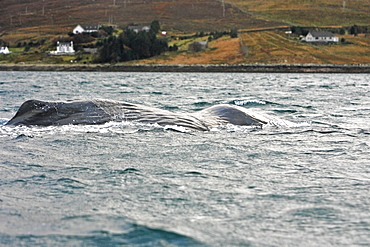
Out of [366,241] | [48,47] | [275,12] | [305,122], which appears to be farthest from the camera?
[275,12]

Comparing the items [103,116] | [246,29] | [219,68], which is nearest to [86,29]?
[246,29]

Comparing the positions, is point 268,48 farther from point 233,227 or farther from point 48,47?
point 233,227

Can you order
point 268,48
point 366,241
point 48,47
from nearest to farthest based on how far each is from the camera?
1. point 366,241
2. point 268,48
3. point 48,47

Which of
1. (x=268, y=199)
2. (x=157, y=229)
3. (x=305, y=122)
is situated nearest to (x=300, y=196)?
(x=268, y=199)

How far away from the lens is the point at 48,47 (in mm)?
144125

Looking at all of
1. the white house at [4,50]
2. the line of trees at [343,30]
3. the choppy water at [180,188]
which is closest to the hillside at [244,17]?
the line of trees at [343,30]

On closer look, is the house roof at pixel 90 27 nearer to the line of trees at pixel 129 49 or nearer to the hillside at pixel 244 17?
the hillside at pixel 244 17

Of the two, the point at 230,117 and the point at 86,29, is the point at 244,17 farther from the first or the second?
the point at 230,117

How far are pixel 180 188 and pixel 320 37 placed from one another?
130 meters

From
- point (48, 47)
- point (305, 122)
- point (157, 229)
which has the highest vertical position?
point (157, 229)

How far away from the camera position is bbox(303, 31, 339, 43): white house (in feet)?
435

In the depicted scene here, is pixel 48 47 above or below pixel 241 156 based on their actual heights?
below

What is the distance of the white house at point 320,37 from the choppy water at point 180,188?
121708mm

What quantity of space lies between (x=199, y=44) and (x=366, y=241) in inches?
4632
